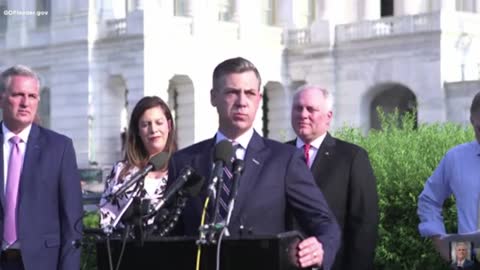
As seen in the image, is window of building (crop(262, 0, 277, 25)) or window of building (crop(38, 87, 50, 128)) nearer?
window of building (crop(38, 87, 50, 128))

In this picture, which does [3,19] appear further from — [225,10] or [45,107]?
[225,10]

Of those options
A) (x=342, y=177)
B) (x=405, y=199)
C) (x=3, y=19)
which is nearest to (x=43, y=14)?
(x=3, y=19)

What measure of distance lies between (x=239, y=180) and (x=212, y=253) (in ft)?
1.73

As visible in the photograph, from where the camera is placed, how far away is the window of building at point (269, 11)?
5045 centimetres

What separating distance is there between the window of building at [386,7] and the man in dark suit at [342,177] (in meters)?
45.7

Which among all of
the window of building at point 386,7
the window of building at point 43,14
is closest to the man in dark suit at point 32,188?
the window of building at point 43,14

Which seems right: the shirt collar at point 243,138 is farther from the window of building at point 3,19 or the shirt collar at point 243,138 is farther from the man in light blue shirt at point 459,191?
the window of building at point 3,19

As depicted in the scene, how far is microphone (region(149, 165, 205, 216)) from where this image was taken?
18.3 ft

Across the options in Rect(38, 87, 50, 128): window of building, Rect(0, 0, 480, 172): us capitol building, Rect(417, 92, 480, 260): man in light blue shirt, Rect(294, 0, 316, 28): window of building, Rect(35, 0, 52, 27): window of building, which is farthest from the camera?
Rect(294, 0, 316, 28): window of building

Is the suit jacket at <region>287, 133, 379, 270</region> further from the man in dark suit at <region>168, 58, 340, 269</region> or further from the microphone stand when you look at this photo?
the microphone stand

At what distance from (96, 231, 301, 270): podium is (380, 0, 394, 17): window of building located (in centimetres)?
4903

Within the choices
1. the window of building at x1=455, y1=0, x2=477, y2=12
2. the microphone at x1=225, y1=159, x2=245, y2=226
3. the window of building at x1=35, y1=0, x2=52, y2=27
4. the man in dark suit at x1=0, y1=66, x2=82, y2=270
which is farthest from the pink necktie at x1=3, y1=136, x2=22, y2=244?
the window of building at x1=455, y1=0, x2=477, y2=12

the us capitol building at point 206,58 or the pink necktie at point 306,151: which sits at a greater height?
the us capitol building at point 206,58

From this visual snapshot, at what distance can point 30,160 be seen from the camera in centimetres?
753
